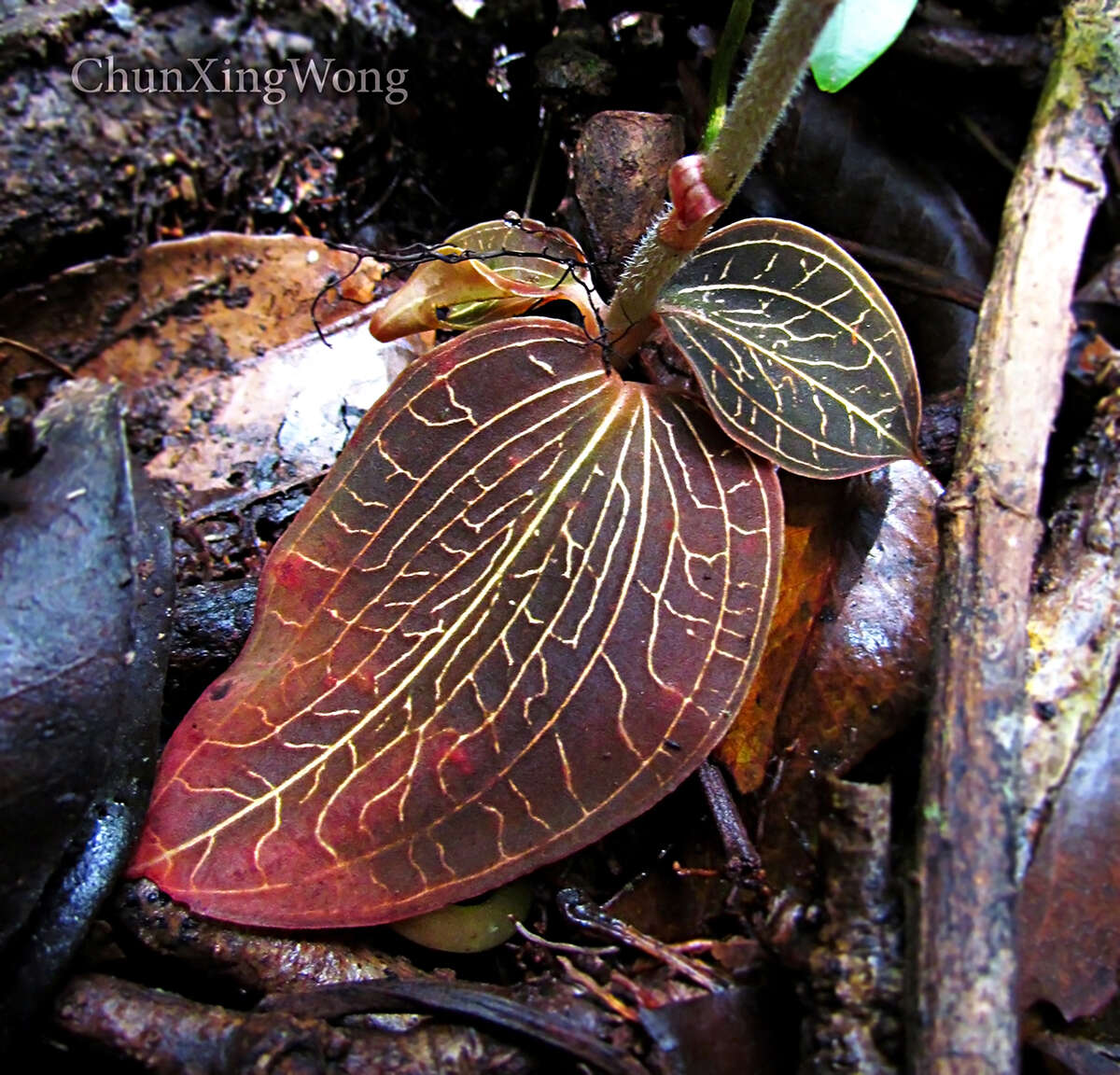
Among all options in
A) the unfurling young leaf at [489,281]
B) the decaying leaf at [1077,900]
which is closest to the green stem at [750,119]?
the unfurling young leaf at [489,281]

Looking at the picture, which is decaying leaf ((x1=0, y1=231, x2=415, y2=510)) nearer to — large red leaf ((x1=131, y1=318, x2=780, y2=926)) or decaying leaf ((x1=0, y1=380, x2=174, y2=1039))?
large red leaf ((x1=131, y1=318, x2=780, y2=926))

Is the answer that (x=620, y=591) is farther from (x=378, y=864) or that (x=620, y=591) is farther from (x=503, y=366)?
(x=378, y=864)

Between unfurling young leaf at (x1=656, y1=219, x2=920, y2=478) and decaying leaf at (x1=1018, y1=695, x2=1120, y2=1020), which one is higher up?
unfurling young leaf at (x1=656, y1=219, x2=920, y2=478)

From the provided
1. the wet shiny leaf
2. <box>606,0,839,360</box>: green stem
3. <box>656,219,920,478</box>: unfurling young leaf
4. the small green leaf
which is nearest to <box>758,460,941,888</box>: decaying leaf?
the wet shiny leaf

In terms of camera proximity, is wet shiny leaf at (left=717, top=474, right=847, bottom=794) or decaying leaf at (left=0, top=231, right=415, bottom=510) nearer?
wet shiny leaf at (left=717, top=474, right=847, bottom=794)

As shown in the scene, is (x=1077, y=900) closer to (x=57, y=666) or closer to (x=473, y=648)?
(x=473, y=648)

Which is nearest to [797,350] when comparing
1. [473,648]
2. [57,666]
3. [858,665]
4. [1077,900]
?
[858,665]
